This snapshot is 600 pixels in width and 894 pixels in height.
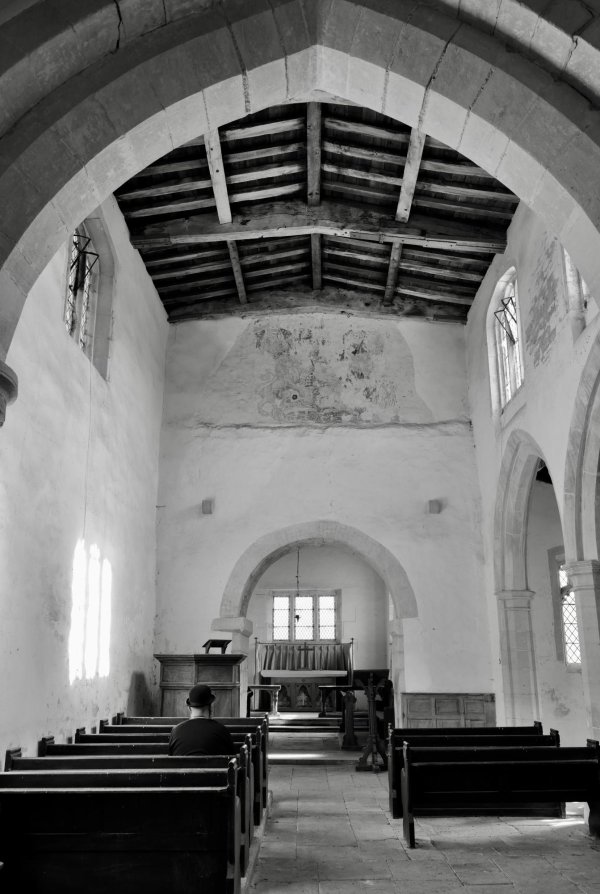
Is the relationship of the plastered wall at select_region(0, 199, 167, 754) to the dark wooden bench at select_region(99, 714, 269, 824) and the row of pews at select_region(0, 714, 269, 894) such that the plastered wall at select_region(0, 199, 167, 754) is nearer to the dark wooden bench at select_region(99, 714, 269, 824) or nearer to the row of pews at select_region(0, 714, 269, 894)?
the dark wooden bench at select_region(99, 714, 269, 824)

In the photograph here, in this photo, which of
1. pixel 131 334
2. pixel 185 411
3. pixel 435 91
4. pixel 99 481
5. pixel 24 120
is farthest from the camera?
pixel 185 411

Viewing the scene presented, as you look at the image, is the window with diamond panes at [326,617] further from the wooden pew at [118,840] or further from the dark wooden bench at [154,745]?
the wooden pew at [118,840]

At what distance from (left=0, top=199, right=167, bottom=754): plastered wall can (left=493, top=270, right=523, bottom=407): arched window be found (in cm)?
491

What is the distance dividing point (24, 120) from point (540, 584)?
10566 mm

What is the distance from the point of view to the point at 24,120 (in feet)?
11.4

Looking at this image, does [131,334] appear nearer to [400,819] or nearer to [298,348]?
[298,348]

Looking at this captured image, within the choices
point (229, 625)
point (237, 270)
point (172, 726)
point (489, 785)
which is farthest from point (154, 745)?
point (237, 270)

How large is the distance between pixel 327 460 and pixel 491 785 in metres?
6.38

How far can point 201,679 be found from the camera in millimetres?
9375

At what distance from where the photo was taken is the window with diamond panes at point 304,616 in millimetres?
17578

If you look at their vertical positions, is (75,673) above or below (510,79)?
below

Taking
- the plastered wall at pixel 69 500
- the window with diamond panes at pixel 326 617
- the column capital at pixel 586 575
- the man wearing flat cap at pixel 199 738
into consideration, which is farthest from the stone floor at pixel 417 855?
the window with diamond panes at pixel 326 617

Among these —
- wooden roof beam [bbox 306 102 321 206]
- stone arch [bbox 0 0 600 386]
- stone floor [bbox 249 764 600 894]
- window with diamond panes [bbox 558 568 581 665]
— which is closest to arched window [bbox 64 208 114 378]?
wooden roof beam [bbox 306 102 321 206]

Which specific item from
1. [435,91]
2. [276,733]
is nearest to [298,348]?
[276,733]
